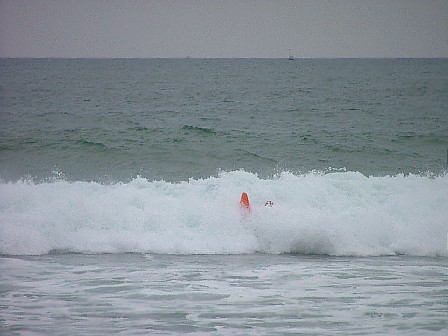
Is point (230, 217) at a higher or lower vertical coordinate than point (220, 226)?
higher

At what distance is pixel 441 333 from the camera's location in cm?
679

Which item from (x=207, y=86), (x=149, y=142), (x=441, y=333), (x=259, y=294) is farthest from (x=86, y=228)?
(x=207, y=86)

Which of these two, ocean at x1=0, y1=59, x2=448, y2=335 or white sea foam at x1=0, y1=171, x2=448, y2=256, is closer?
ocean at x1=0, y1=59, x2=448, y2=335

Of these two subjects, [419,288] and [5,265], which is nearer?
[419,288]

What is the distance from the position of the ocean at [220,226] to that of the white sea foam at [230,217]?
0.10 ft

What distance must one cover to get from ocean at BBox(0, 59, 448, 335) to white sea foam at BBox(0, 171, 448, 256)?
Result: 0.03m

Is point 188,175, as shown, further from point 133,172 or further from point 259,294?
point 259,294

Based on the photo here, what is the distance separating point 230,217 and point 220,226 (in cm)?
30

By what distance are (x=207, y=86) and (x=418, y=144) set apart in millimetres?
22648

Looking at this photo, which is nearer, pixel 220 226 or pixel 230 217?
pixel 220 226

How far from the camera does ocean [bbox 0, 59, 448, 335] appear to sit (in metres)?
7.39

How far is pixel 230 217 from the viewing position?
11.8m

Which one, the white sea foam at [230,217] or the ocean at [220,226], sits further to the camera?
the white sea foam at [230,217]

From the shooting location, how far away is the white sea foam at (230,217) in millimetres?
10844
